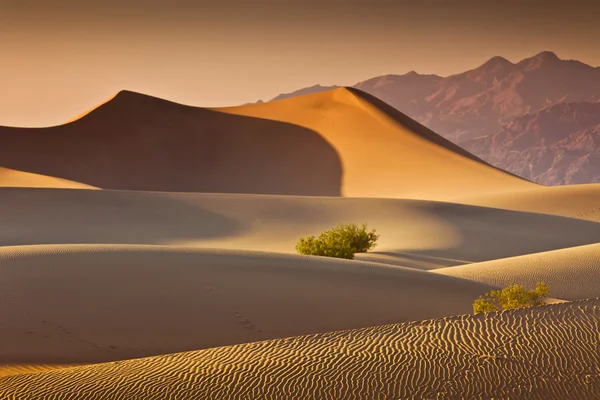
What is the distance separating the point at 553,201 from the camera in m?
55.9

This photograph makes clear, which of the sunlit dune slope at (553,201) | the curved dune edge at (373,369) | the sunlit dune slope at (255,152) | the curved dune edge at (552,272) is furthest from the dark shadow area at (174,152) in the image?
the curved dune edge at (373,369)

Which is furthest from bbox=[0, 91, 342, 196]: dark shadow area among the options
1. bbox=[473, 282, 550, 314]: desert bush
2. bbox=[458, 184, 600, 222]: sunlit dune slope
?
bbox=[473, 282, 550, 314]: desert bush

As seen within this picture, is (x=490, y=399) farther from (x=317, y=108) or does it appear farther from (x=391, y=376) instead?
(x=317, y=108)

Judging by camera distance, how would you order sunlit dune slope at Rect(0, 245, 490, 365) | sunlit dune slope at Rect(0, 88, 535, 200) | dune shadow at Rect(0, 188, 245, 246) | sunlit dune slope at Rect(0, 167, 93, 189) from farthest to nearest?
sunlit dune slope at Rect(0, 88, 535, 200)
sunlit dune slope at Rect(0, 167, 93, 189)
dune shadow at Rect(0, 188, 245, 246)
sunlit dune slope at Rect(0, 245, 490, 365)

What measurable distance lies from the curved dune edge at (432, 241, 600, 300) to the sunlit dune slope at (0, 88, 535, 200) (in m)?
44.0

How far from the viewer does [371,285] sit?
1705cm

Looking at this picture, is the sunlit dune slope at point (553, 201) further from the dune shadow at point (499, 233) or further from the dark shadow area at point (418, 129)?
the dark shadow area at point (418, 129)

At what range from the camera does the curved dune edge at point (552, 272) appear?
62.9 feet

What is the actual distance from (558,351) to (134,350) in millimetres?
6336

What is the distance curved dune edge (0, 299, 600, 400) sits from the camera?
734cm

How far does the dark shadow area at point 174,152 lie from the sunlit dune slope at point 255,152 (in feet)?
0.32

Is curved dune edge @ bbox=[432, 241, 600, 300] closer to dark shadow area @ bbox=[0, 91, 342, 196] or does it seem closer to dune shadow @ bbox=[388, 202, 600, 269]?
dune shadow @ bbox=[388, 202, 600, 269]

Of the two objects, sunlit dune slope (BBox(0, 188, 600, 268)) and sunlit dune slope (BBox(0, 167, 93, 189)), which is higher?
sunlit dune slope (BBox(0, 188, 600, 268))

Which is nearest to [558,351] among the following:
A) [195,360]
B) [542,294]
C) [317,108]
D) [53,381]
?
[195,360]
